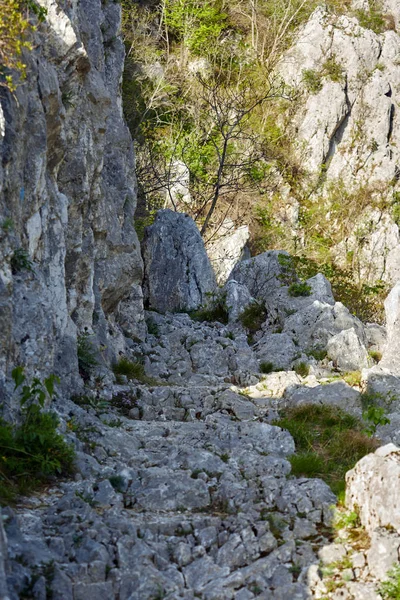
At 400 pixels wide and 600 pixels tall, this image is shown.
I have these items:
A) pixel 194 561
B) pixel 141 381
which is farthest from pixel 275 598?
pixel 141 381

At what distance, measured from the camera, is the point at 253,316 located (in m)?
15.0

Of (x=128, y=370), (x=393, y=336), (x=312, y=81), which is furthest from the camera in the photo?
(x=312, y=81)

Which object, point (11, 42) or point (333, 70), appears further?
point (333, 70)

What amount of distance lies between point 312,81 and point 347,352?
767 inches

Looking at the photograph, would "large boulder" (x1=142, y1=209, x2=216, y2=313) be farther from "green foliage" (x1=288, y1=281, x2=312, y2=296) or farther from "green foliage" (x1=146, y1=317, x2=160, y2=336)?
"green foliage" (x1=288, y1=281, x2=312, y2=296)

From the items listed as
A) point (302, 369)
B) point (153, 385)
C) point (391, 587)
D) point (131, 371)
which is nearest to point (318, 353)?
point (302, 369)

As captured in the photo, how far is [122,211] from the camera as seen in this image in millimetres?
13609

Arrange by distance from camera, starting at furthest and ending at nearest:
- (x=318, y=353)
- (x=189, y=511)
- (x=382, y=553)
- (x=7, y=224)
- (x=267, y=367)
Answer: (x=318, y=353) < (x=267, y=367) < (x=7, y=224) < (x=189, y=511) < (x=382, y=553)

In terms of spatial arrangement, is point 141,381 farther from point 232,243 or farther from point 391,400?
point 232,243

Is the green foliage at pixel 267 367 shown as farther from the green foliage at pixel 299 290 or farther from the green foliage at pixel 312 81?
the green foliage at pixel 312 81

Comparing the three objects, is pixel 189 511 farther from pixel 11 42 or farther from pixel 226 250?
pixel 226 250

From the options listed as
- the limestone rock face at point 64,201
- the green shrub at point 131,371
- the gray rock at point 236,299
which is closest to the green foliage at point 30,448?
the limestone rock face at point 64,201

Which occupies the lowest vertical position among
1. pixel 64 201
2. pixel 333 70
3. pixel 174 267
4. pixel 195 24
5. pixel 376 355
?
pixel 376 355

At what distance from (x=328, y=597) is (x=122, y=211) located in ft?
32.6
